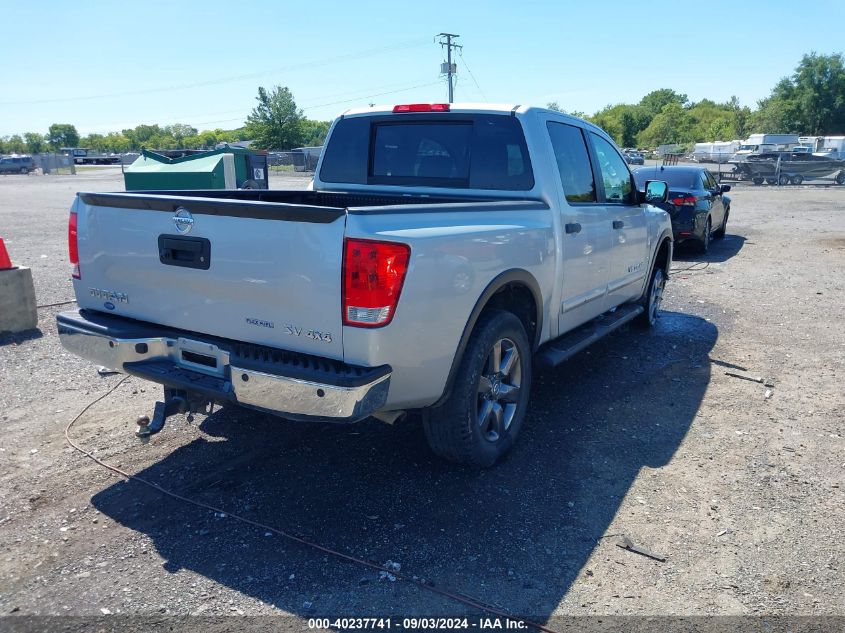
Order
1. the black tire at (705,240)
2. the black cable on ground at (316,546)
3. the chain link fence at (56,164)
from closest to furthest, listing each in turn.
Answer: the black cable on ground at (316,546) < the black tire at (705,240) < the chain link fence at (56,164)

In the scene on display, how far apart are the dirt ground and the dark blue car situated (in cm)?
645

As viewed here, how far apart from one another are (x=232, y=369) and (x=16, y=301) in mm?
4727

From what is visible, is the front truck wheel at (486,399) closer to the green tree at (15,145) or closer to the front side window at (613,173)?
the front side window at (613,173)

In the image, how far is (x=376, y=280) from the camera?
293cm

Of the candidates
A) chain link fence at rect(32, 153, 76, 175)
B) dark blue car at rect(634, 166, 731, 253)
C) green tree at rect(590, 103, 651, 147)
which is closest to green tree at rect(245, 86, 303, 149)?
chain link fence at rect(32, 153, 76, 175)

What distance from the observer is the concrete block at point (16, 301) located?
6.59m

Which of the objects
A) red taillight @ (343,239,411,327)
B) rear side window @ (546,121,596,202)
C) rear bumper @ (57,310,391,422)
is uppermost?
rear side window @ (546,121,596,202)

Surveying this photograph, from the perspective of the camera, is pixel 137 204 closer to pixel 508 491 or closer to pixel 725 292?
pixel 508 491

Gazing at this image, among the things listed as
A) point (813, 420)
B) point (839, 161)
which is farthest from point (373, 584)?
point (839, 161)

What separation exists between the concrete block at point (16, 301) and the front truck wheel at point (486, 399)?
4.99 m

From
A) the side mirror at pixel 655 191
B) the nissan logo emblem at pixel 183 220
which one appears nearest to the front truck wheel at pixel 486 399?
the nissan logo emblem at pixel 183 220

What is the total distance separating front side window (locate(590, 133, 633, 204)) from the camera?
217 inches

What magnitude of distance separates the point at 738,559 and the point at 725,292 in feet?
22.5

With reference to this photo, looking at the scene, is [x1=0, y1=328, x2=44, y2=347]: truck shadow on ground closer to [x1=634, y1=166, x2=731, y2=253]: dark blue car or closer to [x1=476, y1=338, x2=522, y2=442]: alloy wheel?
[x1=476, y1=338, x2=522, y2=442]: alloy wheel
